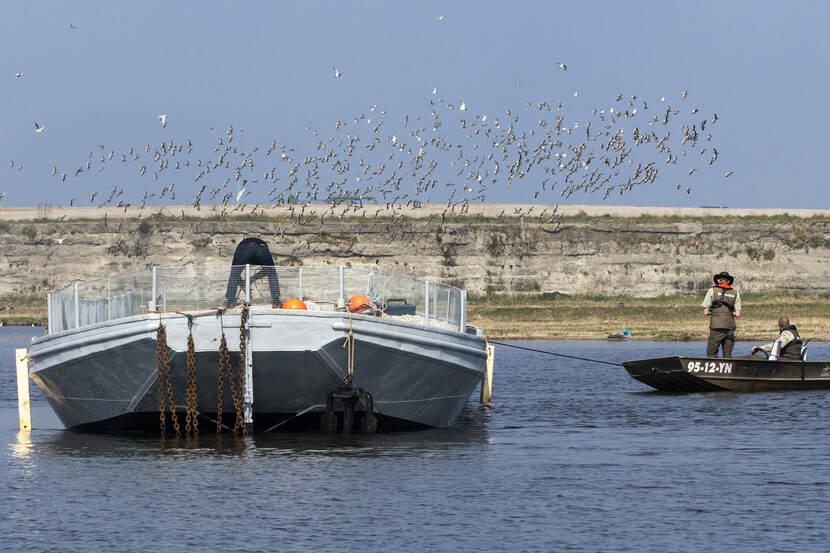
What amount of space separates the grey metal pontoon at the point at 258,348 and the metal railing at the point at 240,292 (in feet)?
0.07

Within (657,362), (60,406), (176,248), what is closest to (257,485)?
(60,406)

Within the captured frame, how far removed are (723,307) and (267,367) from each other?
14.2m

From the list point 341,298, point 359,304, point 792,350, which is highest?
point 341,298

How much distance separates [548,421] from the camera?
27562 mm

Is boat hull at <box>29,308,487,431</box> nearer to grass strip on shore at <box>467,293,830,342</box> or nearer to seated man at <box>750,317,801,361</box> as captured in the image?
seated man at <box>750,317,801,361</box>

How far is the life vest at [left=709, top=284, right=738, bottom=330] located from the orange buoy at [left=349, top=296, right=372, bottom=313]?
11834 millimetres

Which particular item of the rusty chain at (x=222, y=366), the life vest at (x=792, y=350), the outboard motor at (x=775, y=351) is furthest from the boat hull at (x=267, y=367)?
the life vest at (x=792, y=350)

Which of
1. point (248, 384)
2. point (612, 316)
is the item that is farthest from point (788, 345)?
point (612, 316)

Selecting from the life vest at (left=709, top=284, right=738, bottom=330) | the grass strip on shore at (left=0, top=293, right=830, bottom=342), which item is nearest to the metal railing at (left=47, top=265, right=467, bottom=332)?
the life vest at (left=709, top=284, right=738, bottom=330)

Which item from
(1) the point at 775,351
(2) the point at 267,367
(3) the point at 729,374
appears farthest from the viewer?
(1) the point at 775,351

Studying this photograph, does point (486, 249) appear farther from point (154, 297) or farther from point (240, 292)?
point (154, 297)

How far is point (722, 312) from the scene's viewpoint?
32.8m

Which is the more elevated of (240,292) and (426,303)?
(240,292)

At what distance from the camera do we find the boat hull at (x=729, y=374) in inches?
1275
